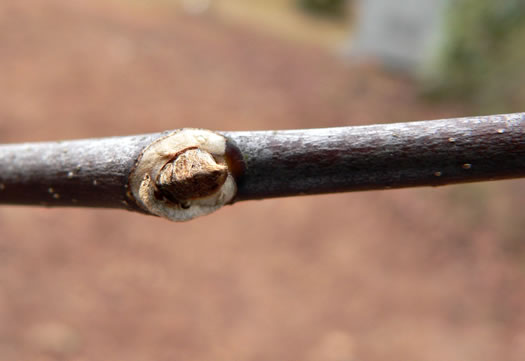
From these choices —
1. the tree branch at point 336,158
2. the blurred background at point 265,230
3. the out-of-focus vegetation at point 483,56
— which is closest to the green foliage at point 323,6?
the blurred background at point 265,230

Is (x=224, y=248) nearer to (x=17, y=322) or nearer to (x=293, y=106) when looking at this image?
(x=17, y=322)

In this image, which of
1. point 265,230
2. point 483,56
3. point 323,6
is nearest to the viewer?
point 265,230

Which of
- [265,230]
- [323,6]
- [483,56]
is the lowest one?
[265,230]

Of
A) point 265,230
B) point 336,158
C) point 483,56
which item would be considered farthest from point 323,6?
point 336,158

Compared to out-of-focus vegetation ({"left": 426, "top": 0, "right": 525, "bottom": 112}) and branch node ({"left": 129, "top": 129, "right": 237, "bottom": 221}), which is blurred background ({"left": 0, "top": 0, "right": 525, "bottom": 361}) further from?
branch node ({"left": 129, "top": 129, "right": 237, "bottom": 221})

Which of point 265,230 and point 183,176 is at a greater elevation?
point 183,176

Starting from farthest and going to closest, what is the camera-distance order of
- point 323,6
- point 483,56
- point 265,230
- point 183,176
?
point 323,6
point 483,56
point 265,230
point 183,176

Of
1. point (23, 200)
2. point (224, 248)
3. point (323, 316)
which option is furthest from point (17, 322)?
point (23, 200)

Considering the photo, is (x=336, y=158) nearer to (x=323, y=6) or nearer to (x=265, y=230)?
(x=265, y=230)
